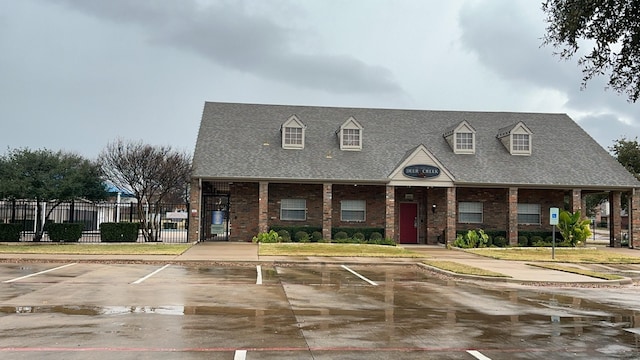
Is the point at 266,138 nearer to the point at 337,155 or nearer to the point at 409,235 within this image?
the point at 337,155

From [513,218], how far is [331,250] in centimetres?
1198

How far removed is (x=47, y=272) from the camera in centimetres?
1753

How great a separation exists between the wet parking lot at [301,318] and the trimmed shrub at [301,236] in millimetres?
13282

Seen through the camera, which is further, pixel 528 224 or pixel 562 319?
pixel 528 224

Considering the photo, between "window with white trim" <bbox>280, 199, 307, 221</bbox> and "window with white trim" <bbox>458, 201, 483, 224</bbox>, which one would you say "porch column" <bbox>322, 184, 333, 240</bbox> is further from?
"window with white trim" <bbox>458, 201, 483, 224</bbox>

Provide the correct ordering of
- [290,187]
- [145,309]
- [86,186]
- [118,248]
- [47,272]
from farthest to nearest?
[290,187] < [86,186] < [118,248] < [47,272] < [145,309]

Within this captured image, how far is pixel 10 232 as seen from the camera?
29406 millimetres

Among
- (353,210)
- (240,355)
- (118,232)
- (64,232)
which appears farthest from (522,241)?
(240,355)

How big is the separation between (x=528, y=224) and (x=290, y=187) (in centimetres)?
1514

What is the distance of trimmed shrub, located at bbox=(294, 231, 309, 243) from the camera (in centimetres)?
3077

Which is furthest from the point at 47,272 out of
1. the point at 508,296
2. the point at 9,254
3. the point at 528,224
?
the point at 528,224


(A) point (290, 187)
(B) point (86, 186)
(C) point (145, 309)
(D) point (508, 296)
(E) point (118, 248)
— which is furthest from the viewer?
(A) point (290, 187)

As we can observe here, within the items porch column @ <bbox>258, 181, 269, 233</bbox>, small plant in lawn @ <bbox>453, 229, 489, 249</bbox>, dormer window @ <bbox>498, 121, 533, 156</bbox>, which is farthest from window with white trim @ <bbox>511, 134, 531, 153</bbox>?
porch column @ <bbox>258, 181, 269, 233</bbox>

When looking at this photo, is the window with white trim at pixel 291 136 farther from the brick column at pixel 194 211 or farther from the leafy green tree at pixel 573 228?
the leafy green tree at pixel 573 228
